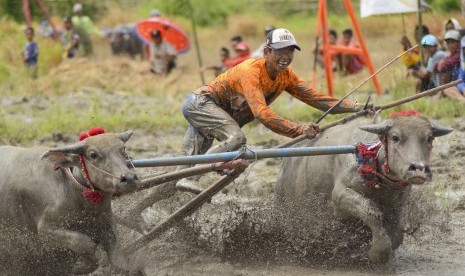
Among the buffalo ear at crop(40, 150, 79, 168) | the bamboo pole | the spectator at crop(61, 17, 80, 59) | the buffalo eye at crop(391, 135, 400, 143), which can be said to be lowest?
the spectator at crop(61, 17, 80, 59)

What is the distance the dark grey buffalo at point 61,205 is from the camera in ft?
25.6

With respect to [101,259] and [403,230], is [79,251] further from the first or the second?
[403,230]

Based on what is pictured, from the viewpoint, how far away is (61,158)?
25.9 ft

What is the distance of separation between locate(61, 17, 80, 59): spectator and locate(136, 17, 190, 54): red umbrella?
1.58 meters

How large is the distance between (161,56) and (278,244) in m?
12.2

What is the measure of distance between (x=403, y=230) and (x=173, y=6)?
19.4 m

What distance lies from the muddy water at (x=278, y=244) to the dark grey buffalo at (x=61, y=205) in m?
0.63

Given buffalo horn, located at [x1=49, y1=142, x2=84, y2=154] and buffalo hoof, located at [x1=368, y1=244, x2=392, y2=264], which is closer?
buffalo horn, located at [x1=49, y1=142, x2=84, y2=154]

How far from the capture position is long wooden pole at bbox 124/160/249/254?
8.48m

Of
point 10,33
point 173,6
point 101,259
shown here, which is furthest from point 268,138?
point 173,6

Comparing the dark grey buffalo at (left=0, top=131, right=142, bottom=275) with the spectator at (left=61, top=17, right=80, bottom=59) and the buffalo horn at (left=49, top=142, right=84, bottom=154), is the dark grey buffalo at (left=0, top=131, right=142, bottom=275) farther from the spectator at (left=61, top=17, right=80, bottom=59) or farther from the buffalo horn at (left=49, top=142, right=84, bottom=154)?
the spectator at (left=61, top=17, right=80, bottom=59)

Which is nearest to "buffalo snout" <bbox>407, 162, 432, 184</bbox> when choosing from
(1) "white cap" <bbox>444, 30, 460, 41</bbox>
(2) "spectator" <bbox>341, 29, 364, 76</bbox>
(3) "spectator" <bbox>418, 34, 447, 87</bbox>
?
(1) "white cap" <bbox>444, 30, 460, 41</bbox>

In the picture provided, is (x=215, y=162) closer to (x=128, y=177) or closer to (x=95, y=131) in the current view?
(x=128, y=177)

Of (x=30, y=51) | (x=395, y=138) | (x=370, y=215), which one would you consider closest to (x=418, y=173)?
(x=395, y=138)
